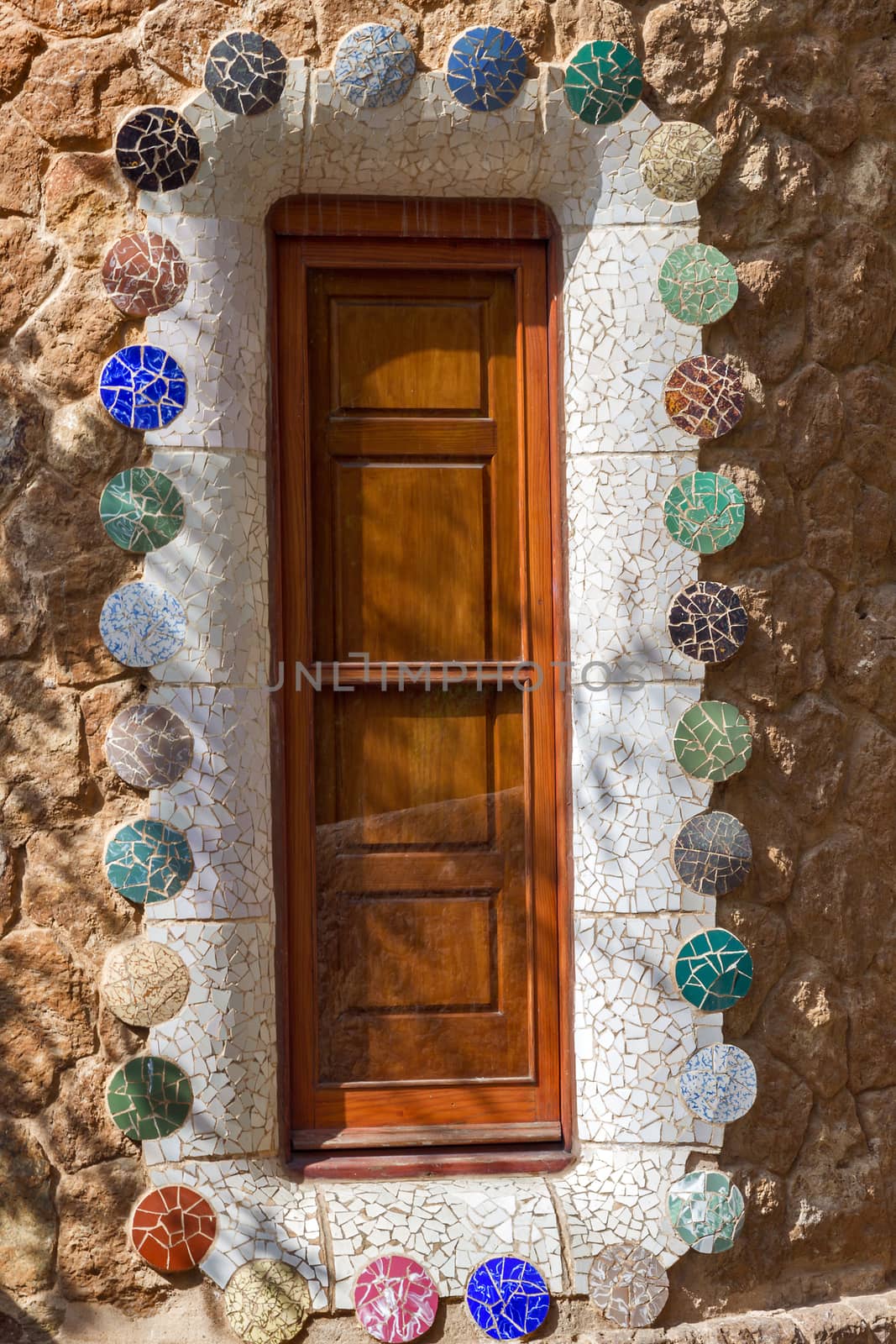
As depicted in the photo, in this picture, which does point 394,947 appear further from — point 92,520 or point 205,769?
point 92,520

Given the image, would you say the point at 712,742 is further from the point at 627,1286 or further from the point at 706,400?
the point at 627,1286

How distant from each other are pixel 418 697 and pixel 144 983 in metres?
0.90

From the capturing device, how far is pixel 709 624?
2709 mm

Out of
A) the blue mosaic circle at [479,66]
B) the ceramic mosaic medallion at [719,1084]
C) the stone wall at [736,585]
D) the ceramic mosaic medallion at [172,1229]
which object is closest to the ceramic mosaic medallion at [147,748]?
the stone wall at [736,585]

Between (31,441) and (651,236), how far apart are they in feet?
4.97

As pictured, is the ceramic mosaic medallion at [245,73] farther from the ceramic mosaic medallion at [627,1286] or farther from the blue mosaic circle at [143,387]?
the ceramic mosaic medallion at [627,1286]

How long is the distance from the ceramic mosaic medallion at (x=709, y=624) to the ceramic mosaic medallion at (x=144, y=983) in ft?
4.46

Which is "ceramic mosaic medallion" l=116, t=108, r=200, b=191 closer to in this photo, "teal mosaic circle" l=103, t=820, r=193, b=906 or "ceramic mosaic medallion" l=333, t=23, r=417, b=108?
"ceramic mosaic medallion" l=333, t=23, r=417, b=108

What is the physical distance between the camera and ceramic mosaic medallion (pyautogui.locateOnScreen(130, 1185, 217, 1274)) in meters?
2.54

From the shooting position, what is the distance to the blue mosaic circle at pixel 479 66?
105 inches

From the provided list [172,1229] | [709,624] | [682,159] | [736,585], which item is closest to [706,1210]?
[172,1229]

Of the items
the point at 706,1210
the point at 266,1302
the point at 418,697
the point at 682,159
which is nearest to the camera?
the point at 266,1302

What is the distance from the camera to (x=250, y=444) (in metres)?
2.72

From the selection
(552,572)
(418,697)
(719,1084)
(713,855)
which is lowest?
(719,1084)
